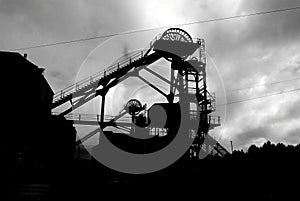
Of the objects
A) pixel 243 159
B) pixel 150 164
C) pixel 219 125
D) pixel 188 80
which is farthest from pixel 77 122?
pixel 243 159

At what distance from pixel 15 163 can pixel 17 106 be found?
4120 millimetres

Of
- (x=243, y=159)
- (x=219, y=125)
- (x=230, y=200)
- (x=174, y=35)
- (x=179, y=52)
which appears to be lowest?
(x=230, y=200)

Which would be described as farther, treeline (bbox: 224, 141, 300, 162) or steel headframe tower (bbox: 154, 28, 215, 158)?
steel headframe tower (bbox: 154, 28, 215, 158)

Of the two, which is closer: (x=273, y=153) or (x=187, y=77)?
(x=273, y=153)

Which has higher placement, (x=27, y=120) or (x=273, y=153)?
(x=27, y=120)

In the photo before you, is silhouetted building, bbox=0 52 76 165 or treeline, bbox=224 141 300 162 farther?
silhouetted building, bbox=0 52 76 165

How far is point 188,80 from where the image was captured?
25.1 meters

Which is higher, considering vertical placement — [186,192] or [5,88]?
[5,88]

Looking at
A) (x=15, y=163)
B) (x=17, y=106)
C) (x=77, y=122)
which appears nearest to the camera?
(x=15, y=163)

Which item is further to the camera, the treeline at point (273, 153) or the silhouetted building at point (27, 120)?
the silhouetted building at point (27, 120)

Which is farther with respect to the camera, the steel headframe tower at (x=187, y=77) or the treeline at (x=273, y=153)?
the steel headframe tower at (x=187, y=77)

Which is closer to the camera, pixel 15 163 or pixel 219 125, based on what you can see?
pixel 15 163

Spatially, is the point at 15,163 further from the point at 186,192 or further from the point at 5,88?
the point at 186,192

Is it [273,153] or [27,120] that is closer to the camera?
[273,153]
